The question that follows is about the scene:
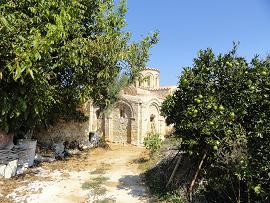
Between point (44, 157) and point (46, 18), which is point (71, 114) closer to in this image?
point (44, 157)

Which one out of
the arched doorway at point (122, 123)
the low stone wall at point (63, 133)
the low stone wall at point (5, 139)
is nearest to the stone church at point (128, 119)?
the arched doorway at point (122, 123)

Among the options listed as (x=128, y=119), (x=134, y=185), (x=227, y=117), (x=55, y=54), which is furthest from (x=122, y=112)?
(x=227, y=117)

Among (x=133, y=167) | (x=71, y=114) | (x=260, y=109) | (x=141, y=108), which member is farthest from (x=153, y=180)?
(x=141, y=108)

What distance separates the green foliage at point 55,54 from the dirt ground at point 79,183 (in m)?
2.08

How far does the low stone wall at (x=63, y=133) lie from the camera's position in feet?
56.2

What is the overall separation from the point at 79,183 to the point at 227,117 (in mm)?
6157

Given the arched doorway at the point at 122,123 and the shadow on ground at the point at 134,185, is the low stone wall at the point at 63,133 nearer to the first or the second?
the arched doorway at the point at 122,123

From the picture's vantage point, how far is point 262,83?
25.8 ft

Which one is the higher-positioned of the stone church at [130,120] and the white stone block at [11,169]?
the stone church at [130,120]

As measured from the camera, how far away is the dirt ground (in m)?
9.71

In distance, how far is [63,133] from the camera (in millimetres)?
17875

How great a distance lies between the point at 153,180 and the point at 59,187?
3.25 meters

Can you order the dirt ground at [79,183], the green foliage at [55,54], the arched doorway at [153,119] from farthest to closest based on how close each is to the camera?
the arched doorway at [153,119] < the dirt ground at [79,183] < the green foliage at [55,54]

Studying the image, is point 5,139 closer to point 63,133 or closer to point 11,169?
point 11,169
